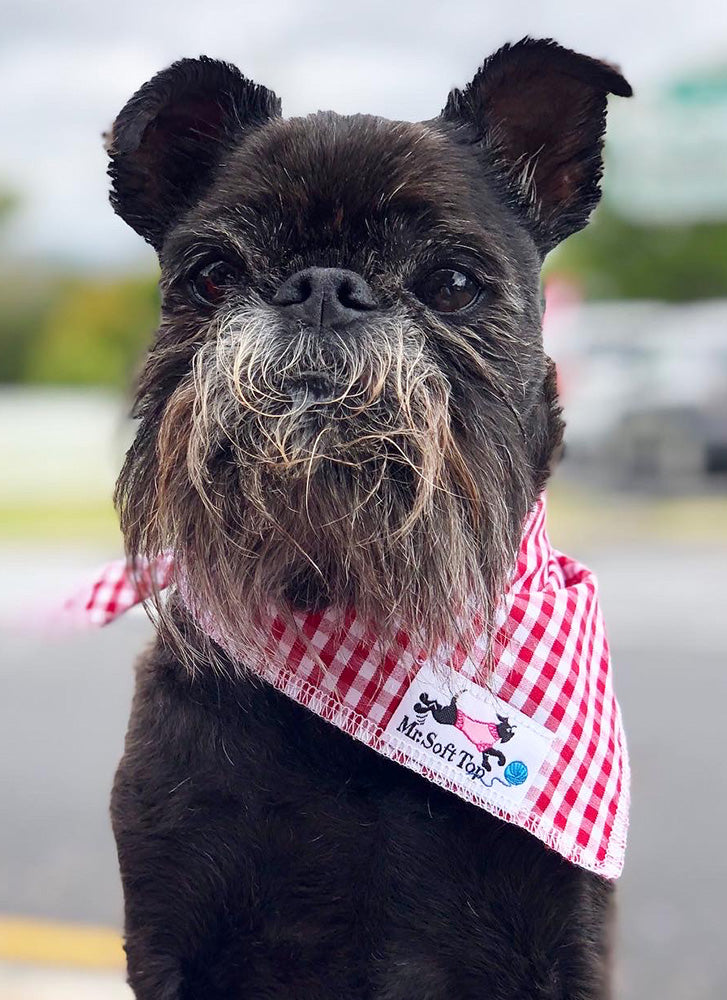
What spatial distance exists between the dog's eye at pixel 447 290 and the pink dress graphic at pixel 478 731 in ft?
2.05

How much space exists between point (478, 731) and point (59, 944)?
7.45 ft

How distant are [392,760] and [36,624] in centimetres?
85

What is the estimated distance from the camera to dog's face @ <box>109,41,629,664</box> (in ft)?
5.08

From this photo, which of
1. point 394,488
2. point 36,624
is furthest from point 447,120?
point 36,624

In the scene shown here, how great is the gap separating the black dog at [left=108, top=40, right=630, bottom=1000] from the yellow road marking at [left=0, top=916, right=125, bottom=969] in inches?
72.5

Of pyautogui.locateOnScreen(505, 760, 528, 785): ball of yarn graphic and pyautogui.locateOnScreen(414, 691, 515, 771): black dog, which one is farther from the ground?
pyautogui.locateOnScreen(414, 691, 515, 771): black dog

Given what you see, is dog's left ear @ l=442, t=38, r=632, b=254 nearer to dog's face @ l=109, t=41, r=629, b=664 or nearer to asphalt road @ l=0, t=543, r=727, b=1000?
dog's face @ l=109, t=41, r=629, b=664

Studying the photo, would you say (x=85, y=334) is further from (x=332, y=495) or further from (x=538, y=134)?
(x=332, y=495)

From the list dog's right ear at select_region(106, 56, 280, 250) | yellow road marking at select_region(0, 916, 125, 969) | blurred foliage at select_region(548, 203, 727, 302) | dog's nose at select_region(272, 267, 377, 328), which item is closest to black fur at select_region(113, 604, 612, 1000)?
dog's nose at select_region(272, 267, 377, 328)

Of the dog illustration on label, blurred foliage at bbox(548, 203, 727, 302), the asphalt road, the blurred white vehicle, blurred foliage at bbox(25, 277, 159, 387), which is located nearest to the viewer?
the dog illustration on label

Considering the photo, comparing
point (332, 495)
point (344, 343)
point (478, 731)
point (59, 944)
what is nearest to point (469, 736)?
point (478, 731)

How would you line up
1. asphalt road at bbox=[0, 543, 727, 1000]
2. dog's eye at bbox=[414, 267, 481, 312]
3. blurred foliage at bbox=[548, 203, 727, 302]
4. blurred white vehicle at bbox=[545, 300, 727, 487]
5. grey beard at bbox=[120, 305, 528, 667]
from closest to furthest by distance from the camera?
grey beard at bbox=[120, 305, 528, 667], dog's eye at bbox=[414, 267, 481, 312], asphalt road at bbox=[0, 543, 727, 1000], blurred white vehicle at bbox=[545, 300, 727, 487], blurred foliage at bbox=[548, 203, 727, 302]

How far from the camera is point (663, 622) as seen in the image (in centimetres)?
715

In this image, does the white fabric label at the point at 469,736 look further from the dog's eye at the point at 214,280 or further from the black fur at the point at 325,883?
the dog's eye at the point at 214,280
